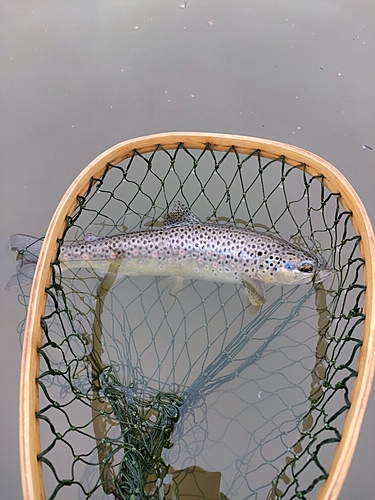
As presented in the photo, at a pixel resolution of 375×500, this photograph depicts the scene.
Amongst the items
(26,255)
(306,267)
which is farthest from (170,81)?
(306,267)

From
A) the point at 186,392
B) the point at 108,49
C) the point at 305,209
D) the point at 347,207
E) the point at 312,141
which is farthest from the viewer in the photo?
the point at 108,49

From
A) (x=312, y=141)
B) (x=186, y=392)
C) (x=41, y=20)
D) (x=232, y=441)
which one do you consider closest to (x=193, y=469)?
(x=232, y=441)

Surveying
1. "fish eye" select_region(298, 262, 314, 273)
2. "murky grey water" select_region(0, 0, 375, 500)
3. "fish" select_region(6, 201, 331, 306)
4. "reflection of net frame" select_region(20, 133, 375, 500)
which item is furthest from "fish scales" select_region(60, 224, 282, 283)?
"murky grey water" select_region(0, 0, 375, 500)

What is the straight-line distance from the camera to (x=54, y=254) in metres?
1.95

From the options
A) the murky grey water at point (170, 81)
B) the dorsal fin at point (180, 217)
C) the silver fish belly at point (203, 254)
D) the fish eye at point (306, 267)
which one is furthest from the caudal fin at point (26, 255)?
the fish eye at point (306, 267)

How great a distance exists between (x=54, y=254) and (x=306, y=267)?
1.41 meters

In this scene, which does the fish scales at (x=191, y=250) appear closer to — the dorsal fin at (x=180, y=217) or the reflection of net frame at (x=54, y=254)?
the dorsal fin at (x=180, y=217)

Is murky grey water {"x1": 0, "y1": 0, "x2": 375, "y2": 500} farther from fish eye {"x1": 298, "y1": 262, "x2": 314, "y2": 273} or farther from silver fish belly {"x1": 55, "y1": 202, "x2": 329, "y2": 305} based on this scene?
fish eye {"x1": 298, "y1": 262, "x2": 314, "y2": 273}

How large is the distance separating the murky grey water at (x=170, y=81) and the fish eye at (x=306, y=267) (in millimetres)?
814

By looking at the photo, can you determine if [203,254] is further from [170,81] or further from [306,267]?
[170,81]

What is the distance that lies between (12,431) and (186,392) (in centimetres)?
102

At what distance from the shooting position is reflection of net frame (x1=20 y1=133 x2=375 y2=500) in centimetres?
148

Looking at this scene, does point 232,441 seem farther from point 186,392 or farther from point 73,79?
point 73,79

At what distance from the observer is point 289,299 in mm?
2969
